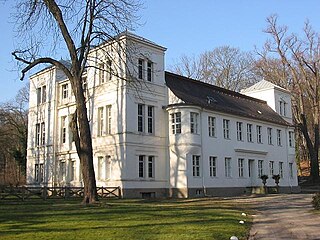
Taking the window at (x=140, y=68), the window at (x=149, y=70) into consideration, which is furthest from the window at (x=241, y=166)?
the window at (x=140, y=68)

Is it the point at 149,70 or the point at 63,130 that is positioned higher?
the point at 149,70

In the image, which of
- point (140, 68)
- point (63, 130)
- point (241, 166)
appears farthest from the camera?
point (63, 130)

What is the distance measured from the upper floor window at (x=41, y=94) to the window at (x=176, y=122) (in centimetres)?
1564

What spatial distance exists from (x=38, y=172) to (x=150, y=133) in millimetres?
14899

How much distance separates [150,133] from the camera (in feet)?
109

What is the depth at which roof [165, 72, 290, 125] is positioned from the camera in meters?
35.3

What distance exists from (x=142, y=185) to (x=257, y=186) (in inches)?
514

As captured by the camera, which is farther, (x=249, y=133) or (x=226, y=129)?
(x=249, y=133)

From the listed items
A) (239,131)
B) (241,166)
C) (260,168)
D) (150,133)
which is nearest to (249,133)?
(239,131)

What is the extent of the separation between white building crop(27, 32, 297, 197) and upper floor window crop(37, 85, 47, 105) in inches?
5.8

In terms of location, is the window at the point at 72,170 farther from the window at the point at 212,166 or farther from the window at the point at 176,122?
the window at the point at 212,166

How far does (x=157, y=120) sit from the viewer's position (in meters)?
33.8

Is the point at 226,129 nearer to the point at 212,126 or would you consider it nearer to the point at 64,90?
the point at 212,126

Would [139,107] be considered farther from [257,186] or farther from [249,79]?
[249,79]
